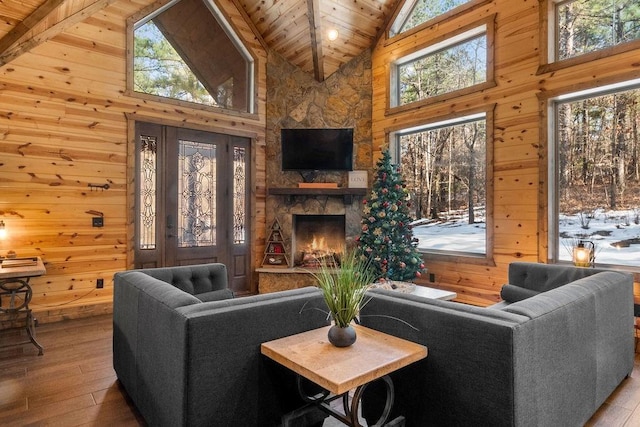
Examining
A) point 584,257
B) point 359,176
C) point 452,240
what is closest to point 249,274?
point 359,176

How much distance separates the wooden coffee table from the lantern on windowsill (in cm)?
296

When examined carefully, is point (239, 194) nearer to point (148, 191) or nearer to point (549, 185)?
point (148, 191)

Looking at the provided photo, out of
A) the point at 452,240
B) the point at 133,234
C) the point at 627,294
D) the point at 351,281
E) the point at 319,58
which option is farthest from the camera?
the point at 319,58

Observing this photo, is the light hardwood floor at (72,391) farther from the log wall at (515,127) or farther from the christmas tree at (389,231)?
the christmas tree at (389,231)

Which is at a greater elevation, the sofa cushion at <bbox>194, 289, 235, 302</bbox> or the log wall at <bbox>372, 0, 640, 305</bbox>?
the log wall at <bbox>372, 0, 640, 305</bbox>

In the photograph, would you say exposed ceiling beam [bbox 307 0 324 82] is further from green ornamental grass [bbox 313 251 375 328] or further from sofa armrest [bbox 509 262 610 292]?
green ornamental grass [bbox 313 251 375 328]

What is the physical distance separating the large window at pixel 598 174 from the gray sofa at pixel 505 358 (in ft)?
6.45

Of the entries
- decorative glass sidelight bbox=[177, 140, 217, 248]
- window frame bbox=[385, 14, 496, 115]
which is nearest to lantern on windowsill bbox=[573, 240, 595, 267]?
window frame bbox=[385, 14, 496, 115]

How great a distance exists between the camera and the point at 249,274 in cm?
614

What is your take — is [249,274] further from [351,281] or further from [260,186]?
[351,281]

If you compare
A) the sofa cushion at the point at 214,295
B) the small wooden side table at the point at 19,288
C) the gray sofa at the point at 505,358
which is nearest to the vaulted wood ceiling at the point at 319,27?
the sofa cushion at the point at 214,295

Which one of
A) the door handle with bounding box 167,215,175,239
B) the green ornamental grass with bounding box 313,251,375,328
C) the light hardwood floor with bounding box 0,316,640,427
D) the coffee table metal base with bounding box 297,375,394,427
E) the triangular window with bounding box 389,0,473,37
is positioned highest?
the triangular window with bounding box 389,0,473,37

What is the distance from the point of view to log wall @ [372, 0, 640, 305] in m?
4.43

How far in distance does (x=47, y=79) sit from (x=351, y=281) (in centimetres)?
460
